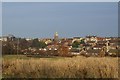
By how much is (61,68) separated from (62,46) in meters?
1.84

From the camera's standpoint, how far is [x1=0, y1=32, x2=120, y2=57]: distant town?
8.66 meters

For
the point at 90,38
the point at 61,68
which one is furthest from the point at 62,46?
the point at 61,68

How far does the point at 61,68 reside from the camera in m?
7.51

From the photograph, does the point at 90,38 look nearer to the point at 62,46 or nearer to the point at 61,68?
the point at 62,46

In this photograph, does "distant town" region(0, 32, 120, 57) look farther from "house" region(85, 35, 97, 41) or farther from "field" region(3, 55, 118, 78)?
"field" region(3, 55, 118, 78)

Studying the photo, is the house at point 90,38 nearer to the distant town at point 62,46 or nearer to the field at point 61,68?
the distant town at point 62,46

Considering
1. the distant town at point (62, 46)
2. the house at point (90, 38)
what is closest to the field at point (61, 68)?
the distant town at point (62, 46)

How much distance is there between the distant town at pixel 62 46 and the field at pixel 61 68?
0.71 m

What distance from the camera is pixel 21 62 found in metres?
7.91

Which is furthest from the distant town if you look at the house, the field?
the field

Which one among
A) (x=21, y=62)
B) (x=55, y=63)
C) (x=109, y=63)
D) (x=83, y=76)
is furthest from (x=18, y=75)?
(x=109, y=63)

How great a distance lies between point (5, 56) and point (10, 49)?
37 cm

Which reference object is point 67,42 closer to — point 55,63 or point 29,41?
point 29,41

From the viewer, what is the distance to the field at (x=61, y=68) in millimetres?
7348
